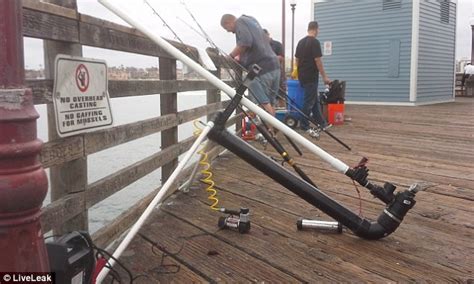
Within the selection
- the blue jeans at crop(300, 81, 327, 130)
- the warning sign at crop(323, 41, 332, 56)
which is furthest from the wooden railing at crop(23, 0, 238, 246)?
the warning sign at crop(323, 41, 332, 56)

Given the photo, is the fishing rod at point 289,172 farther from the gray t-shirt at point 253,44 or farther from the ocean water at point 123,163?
the gray t-shirt at point 253,44

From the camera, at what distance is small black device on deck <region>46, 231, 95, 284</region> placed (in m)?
1.64

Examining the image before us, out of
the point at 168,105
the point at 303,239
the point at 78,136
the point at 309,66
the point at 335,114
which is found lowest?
the point at 303,239

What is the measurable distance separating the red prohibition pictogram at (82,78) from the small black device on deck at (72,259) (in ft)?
2.87

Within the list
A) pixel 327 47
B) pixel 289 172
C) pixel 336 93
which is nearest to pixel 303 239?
pixel 289 172

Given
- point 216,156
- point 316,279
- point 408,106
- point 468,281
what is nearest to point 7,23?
point 316,279

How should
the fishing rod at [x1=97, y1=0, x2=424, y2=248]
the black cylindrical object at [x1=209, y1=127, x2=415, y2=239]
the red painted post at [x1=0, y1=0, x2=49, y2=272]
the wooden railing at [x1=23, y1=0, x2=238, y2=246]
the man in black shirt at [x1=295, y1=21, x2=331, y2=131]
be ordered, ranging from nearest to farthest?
the red painted post at [x1=0, y1=0, x2=49, y2=272], the wooden railing at [x1=23, y1=0, x2=238, y2=246], the fishing rod at [x1=97, y1=0, x2=424, y2=248], the black cylindrical object at [x1=209, y1=127, x2=415, y2=239], the man in black shirt at [x1=295, y1=21, x2=331, y2=131]

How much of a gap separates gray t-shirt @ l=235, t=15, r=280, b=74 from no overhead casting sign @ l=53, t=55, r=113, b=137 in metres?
3.38

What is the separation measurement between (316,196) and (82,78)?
1.45 meters

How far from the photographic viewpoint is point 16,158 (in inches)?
46.8

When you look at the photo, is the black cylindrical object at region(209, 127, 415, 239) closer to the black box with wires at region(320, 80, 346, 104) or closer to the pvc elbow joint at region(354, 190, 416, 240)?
the pvc elbow joint at region(354, 190, 416, 240)

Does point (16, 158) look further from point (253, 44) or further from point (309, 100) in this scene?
point (309, 100)

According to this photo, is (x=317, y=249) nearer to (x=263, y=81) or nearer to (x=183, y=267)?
(x=183, y=267)

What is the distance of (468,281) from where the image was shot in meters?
2.37
